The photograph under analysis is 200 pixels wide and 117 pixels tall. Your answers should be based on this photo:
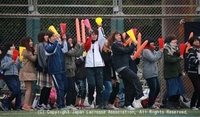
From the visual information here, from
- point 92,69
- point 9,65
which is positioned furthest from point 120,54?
point 9,65

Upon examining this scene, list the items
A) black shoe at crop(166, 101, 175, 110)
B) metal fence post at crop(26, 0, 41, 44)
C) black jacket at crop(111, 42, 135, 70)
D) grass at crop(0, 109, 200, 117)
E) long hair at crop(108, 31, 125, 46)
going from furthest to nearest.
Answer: metal fence post at crop(26, 0, 41, 44), black shoe at crop(166, 101, 175, 110), long hair at crop(108, 31, 125, 46), black jacket at crop(111, 42, 135, 70), grass at crop(0, 109, 200, 117)

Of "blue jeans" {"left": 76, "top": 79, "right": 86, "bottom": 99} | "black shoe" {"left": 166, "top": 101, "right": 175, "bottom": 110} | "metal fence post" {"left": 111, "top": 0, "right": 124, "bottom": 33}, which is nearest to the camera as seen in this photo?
"black shoe" {"left": 166, "top": 101, "right": 175, "bottom": 110}

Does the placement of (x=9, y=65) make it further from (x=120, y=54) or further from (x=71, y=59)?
(x=120, y=54)

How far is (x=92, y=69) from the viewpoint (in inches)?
611

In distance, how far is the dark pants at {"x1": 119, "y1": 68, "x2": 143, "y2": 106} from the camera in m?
15.2

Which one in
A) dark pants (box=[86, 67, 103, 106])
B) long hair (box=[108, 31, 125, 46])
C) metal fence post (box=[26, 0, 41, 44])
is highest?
metal fence post (box=[26, 0, 41, 44])

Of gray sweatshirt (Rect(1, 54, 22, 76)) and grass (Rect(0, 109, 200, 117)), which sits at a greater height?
gray sweatshirt (Rect(1, 54, 22, 76))

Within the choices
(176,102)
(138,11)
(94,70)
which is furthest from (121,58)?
(138,11)

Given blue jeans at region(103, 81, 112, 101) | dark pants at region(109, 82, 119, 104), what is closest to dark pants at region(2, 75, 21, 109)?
blue jeans at region(103, 81, 112, 101)

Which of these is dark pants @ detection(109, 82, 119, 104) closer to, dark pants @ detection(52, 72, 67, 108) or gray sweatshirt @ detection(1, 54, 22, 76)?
dark pants @ detection(52, 72, 67, 108)

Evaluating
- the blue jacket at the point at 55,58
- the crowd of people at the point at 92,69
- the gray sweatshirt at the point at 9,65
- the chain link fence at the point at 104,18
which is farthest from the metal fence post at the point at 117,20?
the gray sweatshirt at the point at 9,65

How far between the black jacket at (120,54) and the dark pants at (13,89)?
2359mm

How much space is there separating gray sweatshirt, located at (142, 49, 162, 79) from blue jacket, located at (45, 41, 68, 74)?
217 cm

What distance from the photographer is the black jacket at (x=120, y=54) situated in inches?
594
